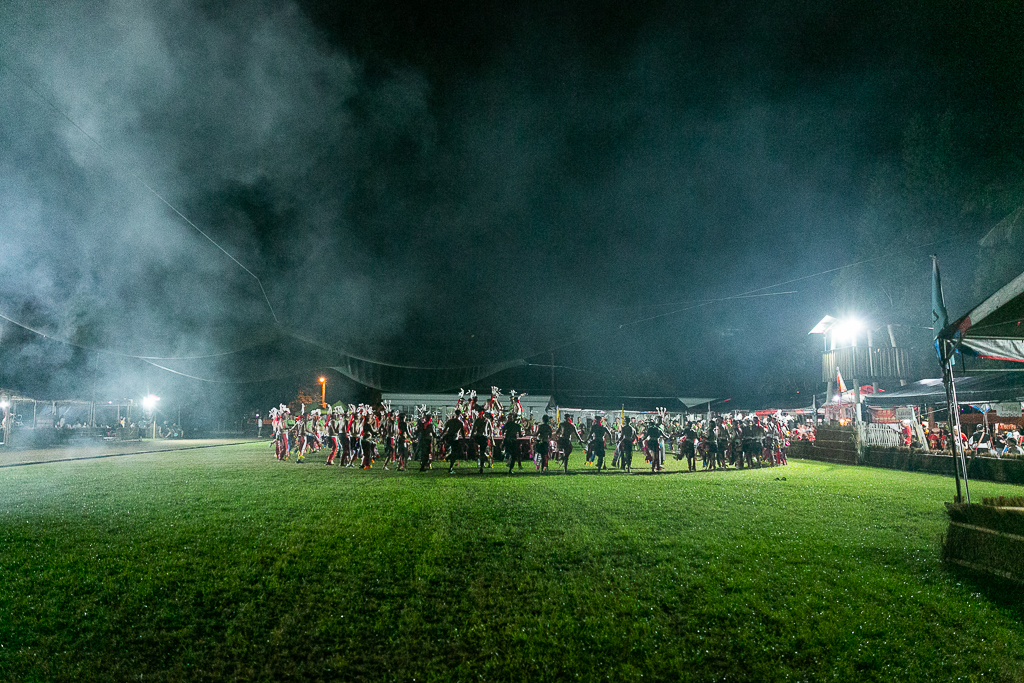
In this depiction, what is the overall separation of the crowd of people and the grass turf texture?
284 inches

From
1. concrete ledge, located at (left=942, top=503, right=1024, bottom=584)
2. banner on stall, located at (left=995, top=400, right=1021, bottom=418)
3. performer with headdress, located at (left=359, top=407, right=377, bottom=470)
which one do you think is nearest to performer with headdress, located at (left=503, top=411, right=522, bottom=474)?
performer with headdress, located at (left=359, top=407, right=377, bottom=470)

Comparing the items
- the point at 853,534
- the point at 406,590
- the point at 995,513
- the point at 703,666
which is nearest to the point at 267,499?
the point at 406,590

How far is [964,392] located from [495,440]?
20.0 m

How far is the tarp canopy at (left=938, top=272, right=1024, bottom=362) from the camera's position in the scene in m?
5.14

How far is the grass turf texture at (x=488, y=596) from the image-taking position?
11.5 feet

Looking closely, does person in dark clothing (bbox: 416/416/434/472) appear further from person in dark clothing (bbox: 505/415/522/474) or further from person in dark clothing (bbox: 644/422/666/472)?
person in dark clothing (bbox: 644/422/666/472)

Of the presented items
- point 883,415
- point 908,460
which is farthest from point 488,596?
point 883,415

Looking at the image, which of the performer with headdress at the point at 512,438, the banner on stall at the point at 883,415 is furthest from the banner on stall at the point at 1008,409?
the performer with headdress at the point at 512,438

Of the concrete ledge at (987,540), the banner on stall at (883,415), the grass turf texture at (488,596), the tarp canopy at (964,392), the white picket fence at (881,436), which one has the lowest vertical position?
the grass turf texture at (488,596)

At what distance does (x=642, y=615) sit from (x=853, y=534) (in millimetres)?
4170

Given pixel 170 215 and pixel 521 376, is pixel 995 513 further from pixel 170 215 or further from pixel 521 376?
pixel 521 376

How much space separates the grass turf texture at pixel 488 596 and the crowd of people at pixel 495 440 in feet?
23.6

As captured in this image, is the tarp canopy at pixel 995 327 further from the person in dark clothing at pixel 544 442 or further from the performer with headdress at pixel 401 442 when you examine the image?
the performer with headdress at pixel 401 442

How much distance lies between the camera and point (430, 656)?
3.62 m
